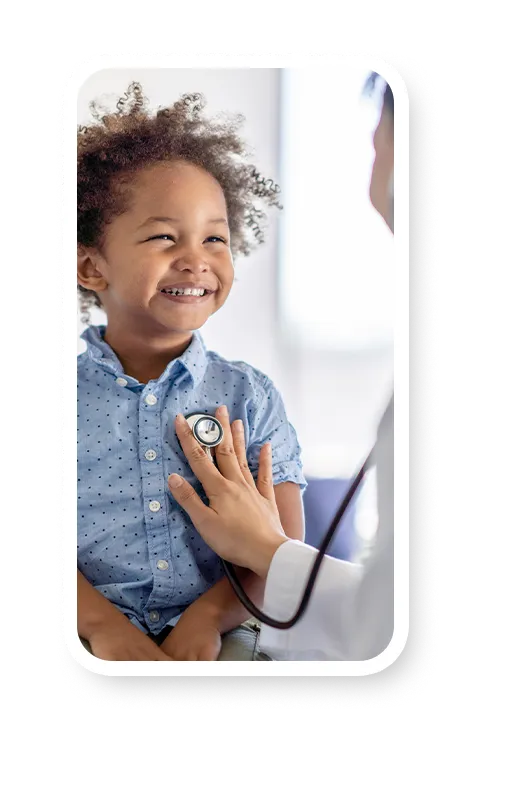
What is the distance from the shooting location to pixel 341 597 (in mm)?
944

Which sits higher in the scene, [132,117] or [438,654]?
[132,117]

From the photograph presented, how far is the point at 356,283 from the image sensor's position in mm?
989

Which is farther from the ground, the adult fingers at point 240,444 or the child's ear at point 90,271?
the child's ear at point 90,271

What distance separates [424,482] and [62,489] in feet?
1.39

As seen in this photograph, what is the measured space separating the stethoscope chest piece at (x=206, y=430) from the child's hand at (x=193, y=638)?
0.19m

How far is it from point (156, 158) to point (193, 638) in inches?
21.7

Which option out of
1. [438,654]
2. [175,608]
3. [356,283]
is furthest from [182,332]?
[438,654]

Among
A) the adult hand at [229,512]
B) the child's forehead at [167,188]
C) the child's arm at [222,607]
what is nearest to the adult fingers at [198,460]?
the adult hand at [229,512]

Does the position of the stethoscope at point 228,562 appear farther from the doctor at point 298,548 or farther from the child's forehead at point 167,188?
the child's forehead at point 167,188

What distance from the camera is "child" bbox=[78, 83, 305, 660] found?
0.96 meters

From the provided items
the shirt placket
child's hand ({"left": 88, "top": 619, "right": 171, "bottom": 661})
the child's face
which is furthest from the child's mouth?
child's hand ({"left": 88, "top": 619, "right": 171, "bottom": 661})

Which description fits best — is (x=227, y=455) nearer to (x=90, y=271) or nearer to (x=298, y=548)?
(x=298, y=548)

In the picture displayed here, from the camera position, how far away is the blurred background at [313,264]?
98cm
